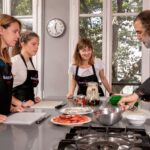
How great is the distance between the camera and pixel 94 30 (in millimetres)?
4469

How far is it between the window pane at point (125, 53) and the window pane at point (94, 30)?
24 cm

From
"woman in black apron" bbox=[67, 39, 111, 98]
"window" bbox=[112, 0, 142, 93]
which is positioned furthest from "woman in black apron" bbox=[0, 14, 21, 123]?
"window" bbox=[112, 0, 142, 93]

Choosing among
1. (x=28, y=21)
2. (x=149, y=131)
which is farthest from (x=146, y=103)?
(x=28, y=21)

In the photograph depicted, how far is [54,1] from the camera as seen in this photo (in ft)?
14.6

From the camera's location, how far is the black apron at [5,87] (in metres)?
1.88

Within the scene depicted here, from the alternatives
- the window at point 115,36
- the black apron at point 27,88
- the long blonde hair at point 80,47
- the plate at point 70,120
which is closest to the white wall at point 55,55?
the window at point 115,36

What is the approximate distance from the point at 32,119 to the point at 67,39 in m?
3.06

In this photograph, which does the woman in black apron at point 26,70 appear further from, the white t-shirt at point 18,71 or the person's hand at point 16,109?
the person's hand at point 16,109

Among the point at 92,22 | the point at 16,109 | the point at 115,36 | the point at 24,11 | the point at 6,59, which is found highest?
the point at 24,11

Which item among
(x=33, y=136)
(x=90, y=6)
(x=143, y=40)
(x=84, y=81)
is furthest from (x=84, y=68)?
(x=33, y=136)

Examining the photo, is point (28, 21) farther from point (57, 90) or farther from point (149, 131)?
point (149, 131)

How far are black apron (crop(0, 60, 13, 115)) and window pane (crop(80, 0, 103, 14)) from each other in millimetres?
2753

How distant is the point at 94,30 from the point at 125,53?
64 centimetres

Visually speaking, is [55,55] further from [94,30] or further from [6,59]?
[6,59]
